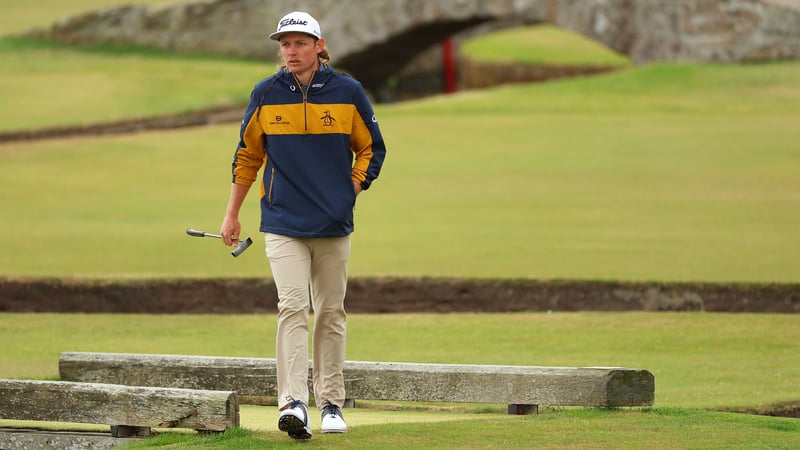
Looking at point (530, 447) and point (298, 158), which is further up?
point (298, 158)

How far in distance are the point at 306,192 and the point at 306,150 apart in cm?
21

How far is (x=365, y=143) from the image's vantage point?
24.4ft

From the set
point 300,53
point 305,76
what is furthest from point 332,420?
point 300,53

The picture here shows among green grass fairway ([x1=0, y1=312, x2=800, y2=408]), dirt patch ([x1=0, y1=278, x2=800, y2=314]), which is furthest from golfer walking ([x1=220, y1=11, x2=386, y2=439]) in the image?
dirt patch ([x1=0, y1=278, x2=800, y2=314])

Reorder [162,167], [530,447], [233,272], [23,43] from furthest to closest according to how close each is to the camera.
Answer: [23,43] → [162,167] → [233,272] → [530,447]

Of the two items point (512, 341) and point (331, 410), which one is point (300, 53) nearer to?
point (331, 410)

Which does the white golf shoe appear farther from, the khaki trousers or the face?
the face

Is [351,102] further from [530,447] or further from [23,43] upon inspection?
[23,43]

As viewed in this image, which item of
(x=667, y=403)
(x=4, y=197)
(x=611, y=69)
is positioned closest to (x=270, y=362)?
(x=667, y=403)

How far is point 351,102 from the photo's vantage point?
7266 millimetres

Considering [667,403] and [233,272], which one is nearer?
[667,403]

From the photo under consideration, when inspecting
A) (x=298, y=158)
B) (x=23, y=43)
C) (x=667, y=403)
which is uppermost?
(x=23, y=43)

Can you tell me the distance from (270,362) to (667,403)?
2.66m

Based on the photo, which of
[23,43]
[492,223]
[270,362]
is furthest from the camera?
[23,43]
